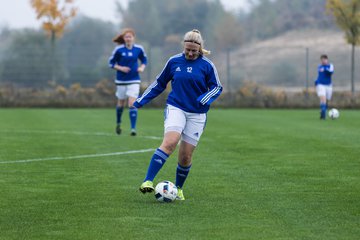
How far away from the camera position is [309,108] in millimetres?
36875

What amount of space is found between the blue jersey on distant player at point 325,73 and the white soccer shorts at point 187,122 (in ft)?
63.1

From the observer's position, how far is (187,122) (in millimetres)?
10430

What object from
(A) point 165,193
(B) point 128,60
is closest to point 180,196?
(A) point 165,193

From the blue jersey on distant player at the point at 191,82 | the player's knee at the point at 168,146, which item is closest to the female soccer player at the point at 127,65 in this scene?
the blue jersey on distant player at the point at 191,82

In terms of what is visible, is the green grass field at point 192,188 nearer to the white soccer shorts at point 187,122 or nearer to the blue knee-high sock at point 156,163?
the blue knee-high sock at point 156,163

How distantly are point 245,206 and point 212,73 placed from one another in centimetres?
168

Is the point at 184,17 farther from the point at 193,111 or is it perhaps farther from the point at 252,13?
the point at 193,111

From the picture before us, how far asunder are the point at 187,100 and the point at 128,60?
10.3 m

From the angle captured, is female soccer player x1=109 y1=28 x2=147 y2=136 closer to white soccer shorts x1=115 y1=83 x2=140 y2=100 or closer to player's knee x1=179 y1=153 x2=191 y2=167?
white soccer shorts x1=115 y1=83 x2=140 y2=100

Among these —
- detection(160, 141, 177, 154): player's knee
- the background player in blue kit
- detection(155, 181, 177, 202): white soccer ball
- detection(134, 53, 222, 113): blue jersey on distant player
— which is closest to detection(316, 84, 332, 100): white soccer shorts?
the background player in blue kit

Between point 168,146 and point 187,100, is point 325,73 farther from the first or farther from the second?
point 168,146

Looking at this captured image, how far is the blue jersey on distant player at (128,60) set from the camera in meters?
20.4

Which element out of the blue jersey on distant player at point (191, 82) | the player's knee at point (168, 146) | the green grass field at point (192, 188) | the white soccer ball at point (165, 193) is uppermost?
the blue jersey on distant player at point (191, 82)

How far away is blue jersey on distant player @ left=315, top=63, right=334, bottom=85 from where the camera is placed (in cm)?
2916
